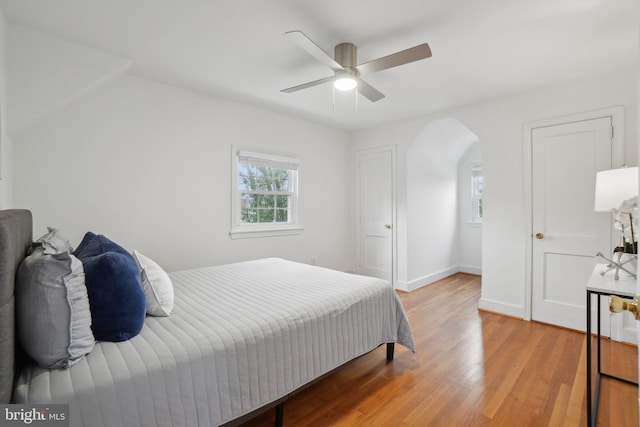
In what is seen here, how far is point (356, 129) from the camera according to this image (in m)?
4.82

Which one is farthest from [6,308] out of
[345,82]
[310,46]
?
[345,82]

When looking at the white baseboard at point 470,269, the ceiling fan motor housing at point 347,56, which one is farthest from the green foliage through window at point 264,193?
the white baseboard at point 470,269

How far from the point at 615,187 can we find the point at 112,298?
3.07 meters

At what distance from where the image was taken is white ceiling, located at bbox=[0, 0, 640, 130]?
1.87m

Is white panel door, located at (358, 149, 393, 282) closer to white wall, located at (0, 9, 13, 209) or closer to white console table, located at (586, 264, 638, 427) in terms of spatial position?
white console table, located at (586, 264, 638, 427)

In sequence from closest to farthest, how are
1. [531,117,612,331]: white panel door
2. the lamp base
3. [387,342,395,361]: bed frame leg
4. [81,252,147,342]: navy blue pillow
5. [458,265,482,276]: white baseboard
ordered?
[81,252,147,342]: navy blue pillow
the lamp base
[387,342,395,361]: bed frame leg
[531,117,612,331]: white panel door
[458,265,482,276]: white baseboard

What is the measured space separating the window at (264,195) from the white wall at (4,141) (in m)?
1.87

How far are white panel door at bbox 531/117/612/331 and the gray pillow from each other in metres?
3.88

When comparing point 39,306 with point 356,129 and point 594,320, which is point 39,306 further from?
point 356,129

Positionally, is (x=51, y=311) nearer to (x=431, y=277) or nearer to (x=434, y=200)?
(x=431, y=277)

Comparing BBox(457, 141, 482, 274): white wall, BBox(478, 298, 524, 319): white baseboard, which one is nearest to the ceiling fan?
BBox(478, 298, 524, 319): white baseboard

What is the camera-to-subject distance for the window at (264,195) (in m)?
3.61

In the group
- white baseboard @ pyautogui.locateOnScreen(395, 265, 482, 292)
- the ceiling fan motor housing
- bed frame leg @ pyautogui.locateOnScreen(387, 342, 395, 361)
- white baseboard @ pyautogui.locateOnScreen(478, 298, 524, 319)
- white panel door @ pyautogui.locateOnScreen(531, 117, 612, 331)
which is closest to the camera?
the ceiling fan motor housing

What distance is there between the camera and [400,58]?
1.97 meters
